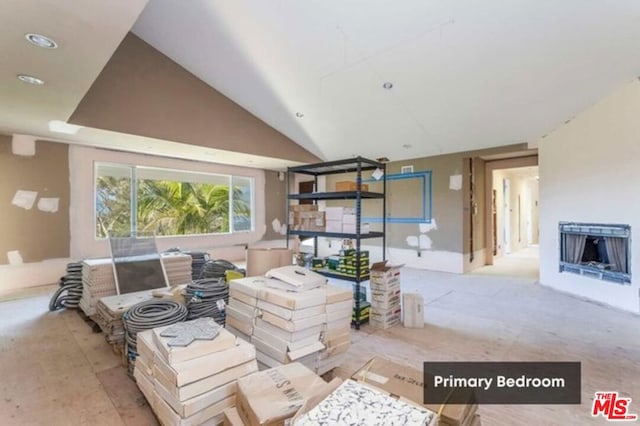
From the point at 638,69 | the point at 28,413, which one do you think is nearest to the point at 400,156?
the point at 638,69

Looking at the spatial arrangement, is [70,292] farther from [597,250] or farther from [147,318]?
[597,250]

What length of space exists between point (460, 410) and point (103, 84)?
5.37m

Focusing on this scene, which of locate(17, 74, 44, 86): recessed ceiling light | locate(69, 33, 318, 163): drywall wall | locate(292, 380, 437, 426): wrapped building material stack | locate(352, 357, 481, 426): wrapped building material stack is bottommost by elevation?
locate(352, 357, 481, 426): wrapped building material stack

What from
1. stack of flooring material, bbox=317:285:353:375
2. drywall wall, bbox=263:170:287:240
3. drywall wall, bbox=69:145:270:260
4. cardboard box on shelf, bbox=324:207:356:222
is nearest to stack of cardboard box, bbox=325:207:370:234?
cardboard box on shelf, bbox=324:207:356:222

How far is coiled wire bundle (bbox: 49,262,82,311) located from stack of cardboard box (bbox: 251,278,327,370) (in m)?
2.98

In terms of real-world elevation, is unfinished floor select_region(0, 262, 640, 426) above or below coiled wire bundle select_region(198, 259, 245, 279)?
below

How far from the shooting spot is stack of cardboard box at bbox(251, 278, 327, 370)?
2.00 meters

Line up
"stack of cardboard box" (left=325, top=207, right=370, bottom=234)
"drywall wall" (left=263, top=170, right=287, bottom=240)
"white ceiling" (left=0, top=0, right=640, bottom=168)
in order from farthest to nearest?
1. "drywall wall" (left=263, top=170, right=287, bottom=240)
2. "stack of cardboard box" (left=325, top=207, right=370, bottom=234)
3. "white ceiling" (left=0, top=0, right=640, bottom=168)

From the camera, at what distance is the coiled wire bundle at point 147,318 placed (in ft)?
7.52

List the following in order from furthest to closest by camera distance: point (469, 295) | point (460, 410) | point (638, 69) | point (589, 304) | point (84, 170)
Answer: point (84, 170), point (469, 295), point (589, 304), point (638, 69), point (460, 410)

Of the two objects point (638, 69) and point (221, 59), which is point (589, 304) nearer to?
point (638, 69)

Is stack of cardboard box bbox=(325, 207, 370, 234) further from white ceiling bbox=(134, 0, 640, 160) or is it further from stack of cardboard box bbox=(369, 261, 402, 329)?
white ceiling bbox=(134, 0, 640, 160)

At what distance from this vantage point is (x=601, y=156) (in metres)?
4.09

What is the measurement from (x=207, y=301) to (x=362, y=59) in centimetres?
355
